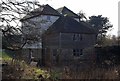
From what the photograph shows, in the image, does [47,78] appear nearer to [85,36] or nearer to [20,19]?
[20,19]

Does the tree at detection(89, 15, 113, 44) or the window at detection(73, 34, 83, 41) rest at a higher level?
the tree at detection(89, 15, 113, 44)

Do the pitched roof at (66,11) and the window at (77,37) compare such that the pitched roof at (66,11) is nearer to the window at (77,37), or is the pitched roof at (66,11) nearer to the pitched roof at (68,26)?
the pitched roof at (68,26)

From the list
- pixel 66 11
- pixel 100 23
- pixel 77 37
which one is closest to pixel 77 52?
pixel 77 37

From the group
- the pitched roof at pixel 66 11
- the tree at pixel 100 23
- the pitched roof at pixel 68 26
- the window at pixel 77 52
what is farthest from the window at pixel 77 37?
the tree at pixel 100 23

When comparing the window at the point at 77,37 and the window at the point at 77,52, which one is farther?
the window at the point at 77,37

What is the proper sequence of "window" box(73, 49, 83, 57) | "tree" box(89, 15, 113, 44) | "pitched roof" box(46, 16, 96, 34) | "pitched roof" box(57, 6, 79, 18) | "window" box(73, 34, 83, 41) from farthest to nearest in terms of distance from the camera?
"tree" box(89, 15, 113, 44), "pitched roof" box(57, 6, 79, 18), "window" box(73, 34, 83, 41), "window" box(73, 49, 83, 57), "pitched roof" box(46, 16, 96, 34)

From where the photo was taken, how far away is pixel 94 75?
15.9m

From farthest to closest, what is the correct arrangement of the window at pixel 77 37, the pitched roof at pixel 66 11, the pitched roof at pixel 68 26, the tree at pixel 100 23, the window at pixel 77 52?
the tree at pixel 100 23 → the pitched roof at pixel 66 11 → the window at pixel 77 37 → the window at pixel 77 52 → the pitched roof at pixel 68 26

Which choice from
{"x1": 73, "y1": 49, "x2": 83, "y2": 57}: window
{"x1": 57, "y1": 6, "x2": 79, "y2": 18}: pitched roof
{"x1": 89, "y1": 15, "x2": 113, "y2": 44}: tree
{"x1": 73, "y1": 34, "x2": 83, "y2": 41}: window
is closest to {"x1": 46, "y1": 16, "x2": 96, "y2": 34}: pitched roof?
{"x1": 73, "y1": 34, "x2": 83, "y2": 41}: window

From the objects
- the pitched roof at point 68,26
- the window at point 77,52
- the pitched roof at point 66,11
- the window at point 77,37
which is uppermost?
the pitched roof at point 66,11

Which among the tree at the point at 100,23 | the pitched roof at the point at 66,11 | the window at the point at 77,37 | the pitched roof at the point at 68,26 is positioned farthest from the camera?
the tree at the point at 100,23

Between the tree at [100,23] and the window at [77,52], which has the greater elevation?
the tree at [100,23]

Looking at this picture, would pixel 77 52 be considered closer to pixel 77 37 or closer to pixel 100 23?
pixel 77 37

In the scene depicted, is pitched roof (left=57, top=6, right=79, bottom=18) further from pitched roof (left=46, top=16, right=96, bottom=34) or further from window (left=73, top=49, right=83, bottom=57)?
window (left=73, top=49, right=83, bottom=57)
